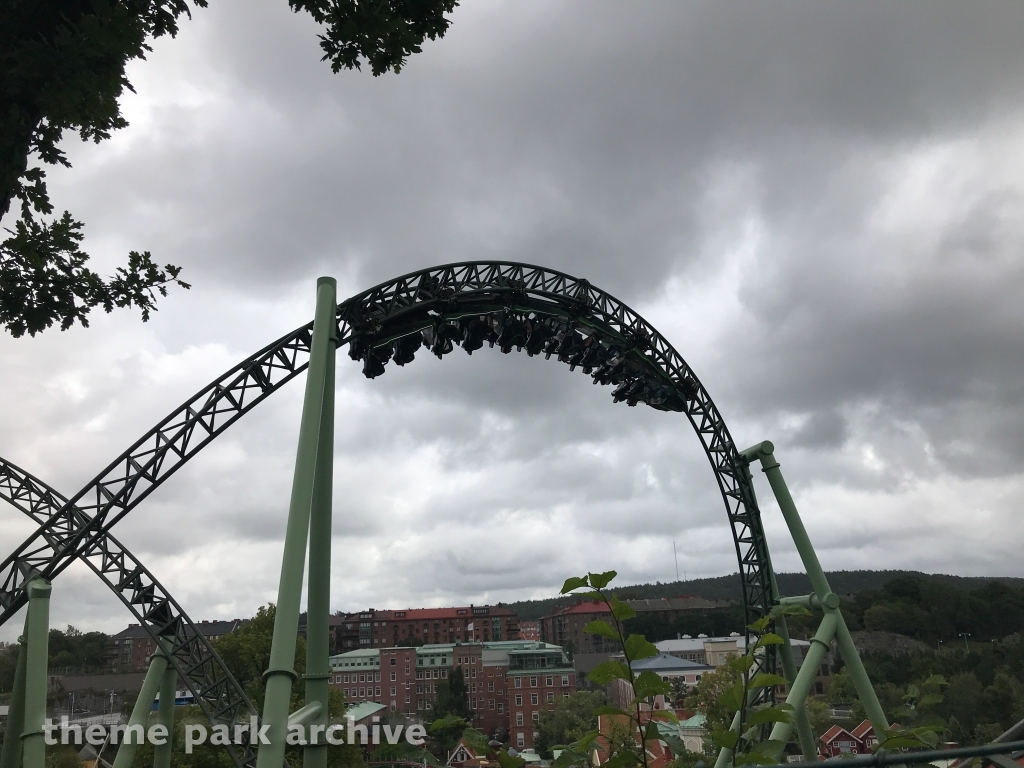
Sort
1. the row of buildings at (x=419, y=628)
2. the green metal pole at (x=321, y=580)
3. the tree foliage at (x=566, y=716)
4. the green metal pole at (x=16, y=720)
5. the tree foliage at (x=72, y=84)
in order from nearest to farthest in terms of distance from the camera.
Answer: the tree foliage at (x=72, y=84)
the green metal pole at (x=321, y=580)
the green metal pole at (x=16, y=720)
the tree foliage at (x=566, y=716)
the row of buildings at (x=419, y=628)

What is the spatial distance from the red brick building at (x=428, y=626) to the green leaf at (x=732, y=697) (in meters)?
103

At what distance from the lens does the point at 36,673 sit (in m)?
9.60

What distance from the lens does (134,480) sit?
37.7ft

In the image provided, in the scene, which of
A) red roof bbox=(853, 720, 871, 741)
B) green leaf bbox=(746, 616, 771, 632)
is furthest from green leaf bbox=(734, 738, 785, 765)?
red roof bbox=(853, 720, 871, 741)

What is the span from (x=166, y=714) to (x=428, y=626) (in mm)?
94710

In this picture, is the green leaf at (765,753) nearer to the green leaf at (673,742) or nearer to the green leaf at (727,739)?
the green leaf at (727,739)

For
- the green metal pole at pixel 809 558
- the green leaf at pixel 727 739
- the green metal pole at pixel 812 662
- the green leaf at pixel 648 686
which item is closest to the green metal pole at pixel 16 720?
the green metal pole at pixel 812 662

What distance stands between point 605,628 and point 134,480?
446 inches

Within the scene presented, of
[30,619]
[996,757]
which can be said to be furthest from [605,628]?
[30,619]

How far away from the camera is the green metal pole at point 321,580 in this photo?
927 centimetres

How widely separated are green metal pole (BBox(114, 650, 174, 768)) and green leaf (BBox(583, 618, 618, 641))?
35.7 ft

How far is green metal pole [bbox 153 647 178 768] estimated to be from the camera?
1201 centimetres

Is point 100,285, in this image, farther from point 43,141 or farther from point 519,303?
point 519,303

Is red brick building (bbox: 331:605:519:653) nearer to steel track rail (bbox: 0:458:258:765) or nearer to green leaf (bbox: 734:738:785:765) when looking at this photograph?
steel track rail (bbox: 0:458:258:765)
